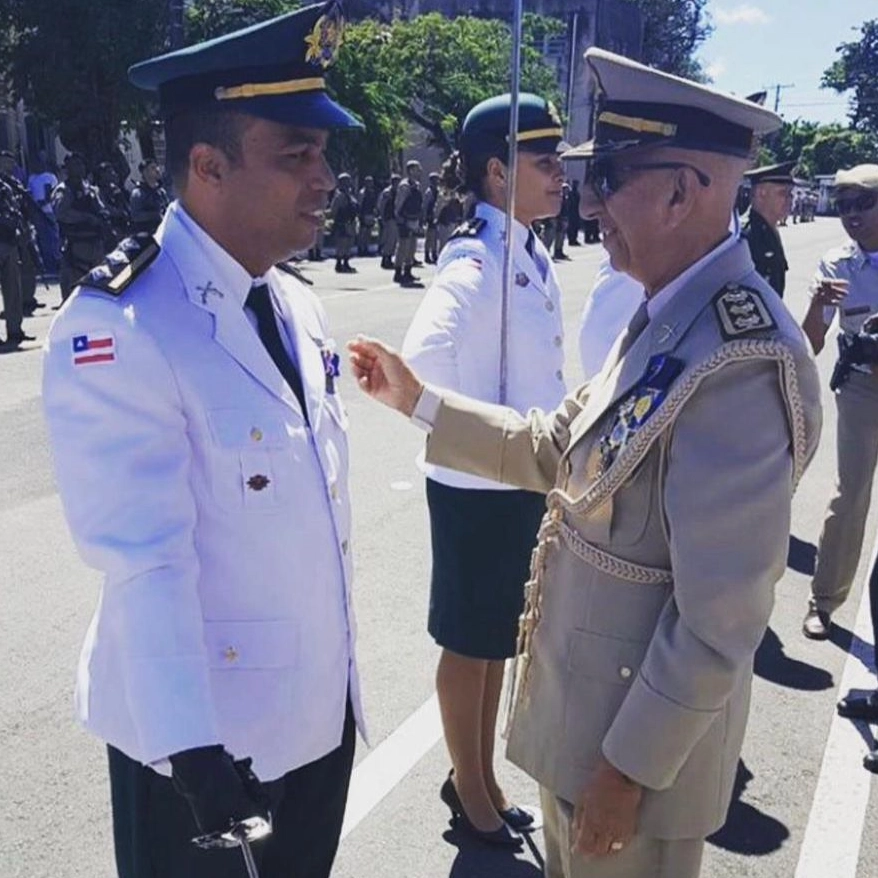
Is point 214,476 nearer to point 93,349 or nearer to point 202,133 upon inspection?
point 93,349

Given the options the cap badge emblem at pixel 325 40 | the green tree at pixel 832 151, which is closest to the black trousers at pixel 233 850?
the cap badge emblem at pixel 325 40

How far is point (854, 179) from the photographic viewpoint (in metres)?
4.45

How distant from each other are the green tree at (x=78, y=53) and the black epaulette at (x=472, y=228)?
1960 cm

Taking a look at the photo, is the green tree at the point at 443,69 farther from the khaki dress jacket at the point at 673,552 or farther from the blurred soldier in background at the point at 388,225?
the khaki dress jacket at the point at 673,552

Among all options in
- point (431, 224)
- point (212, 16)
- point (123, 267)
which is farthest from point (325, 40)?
point (212, 16)

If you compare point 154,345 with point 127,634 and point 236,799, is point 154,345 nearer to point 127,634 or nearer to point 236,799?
point 127,634

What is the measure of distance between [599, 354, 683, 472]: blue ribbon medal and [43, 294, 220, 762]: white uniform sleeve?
2.39 feet

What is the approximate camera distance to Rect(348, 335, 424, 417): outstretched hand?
237 cm

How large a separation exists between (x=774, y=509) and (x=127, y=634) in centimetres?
102

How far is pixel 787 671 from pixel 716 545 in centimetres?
285

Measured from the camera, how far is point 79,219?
37.7 feet

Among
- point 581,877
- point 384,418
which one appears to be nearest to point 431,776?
point 581,877

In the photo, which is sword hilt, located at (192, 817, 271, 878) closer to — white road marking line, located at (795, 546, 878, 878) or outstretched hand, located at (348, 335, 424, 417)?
outstretched hand, located at (348, 335, 424, 417)

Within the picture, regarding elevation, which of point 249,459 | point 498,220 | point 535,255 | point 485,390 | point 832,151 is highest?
point 832,151
